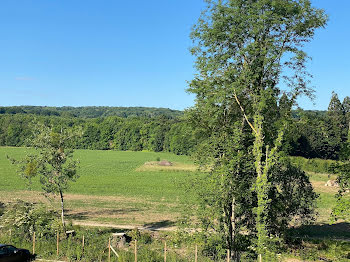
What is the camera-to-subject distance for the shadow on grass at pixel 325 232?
25.2m

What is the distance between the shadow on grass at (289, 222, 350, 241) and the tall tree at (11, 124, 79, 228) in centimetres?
1674

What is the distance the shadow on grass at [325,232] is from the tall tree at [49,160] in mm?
16739

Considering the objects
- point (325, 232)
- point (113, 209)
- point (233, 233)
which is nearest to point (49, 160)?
point (233, 233)

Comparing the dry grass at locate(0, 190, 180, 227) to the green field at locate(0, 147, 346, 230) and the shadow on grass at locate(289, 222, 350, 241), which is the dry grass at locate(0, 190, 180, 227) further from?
the shadow on grass at locate(289, 222, 350, 241)

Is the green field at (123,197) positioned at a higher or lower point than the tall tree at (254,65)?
lower

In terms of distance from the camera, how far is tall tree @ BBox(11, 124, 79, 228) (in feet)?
68.0

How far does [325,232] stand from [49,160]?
22510mm

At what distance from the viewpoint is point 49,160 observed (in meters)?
20.7

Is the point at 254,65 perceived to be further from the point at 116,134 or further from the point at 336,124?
the point at 116,134

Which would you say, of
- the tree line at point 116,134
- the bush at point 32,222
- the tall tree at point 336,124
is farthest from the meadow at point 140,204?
the tree line at point 116,134

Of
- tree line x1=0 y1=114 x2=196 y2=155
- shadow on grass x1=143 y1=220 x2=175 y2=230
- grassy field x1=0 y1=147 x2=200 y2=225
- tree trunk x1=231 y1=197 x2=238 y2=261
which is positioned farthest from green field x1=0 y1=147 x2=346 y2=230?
tree line x1=0 y1=114 x2=196 y2=155

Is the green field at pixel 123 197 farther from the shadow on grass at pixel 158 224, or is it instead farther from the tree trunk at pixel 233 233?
the tree trunk at pixel 233 233

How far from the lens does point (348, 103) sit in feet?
321

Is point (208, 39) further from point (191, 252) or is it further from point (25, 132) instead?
point (25, 132)
